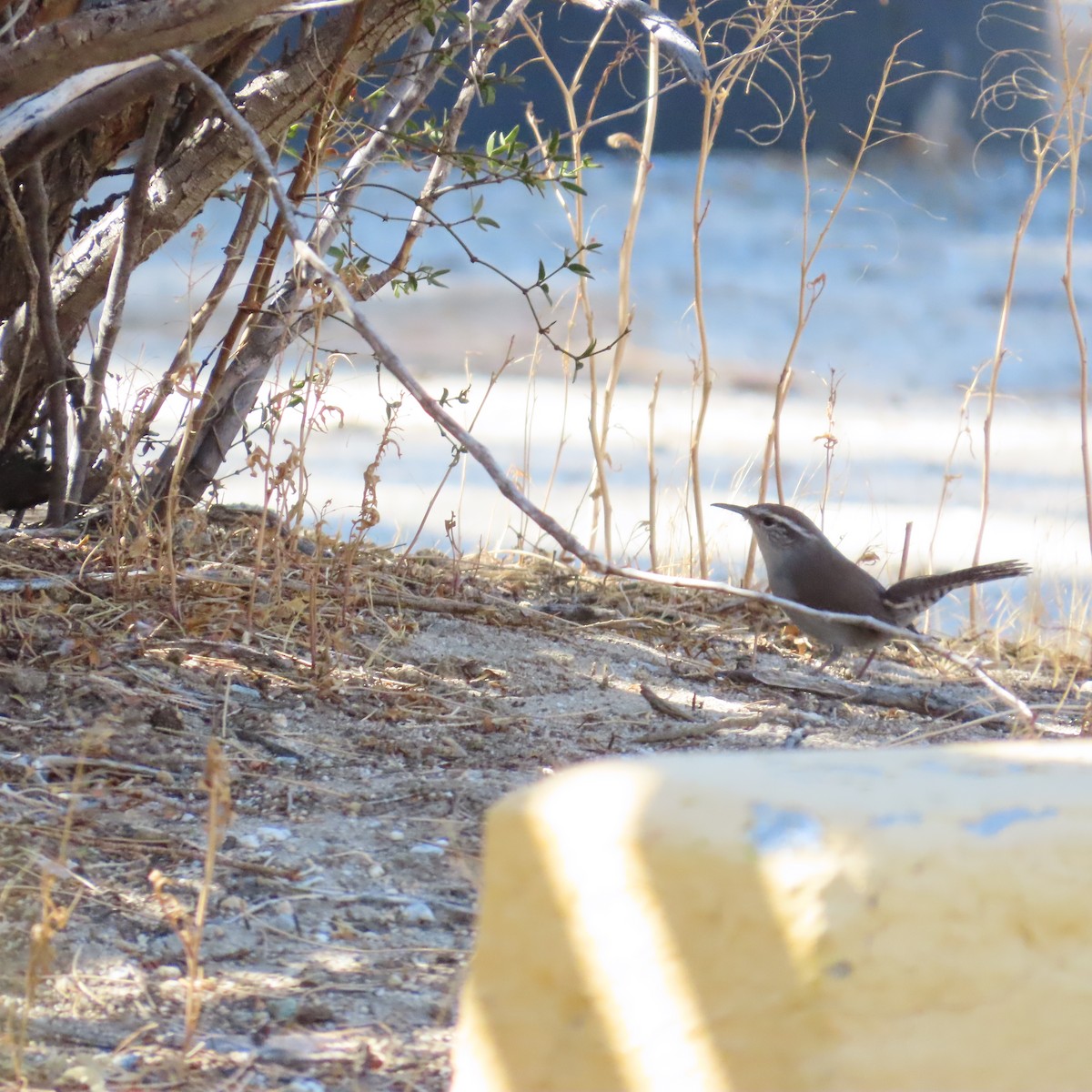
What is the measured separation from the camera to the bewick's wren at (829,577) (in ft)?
12.7

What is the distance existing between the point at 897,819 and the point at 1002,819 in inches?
3.8

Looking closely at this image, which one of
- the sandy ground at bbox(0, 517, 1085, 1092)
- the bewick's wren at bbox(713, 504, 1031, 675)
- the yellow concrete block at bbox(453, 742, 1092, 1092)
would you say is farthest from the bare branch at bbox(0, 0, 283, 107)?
the bewick's wren at bbox(713, 504, 1031, 675)

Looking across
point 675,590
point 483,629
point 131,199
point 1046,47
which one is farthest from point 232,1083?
point 1046,47

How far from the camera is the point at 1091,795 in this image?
Answer: 1.14m

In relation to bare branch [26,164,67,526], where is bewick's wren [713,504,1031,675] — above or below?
below

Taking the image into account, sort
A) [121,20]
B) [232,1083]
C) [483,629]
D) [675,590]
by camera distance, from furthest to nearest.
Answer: [675,590], [483,629], [121,20], [232,1083]

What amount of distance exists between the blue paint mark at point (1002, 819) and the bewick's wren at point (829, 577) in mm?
2701

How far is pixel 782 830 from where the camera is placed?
107 cm

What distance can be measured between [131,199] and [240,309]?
38cm

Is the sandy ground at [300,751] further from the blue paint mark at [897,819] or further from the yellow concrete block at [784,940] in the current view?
the blue paint mark at [897,819]

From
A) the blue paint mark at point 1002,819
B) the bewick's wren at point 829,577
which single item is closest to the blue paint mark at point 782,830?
the blue paint mark at point 1002,819

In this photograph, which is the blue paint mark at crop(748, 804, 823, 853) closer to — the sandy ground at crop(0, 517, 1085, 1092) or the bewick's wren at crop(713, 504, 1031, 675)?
the sandy ground at crop(0, 517, 1085, 1092)

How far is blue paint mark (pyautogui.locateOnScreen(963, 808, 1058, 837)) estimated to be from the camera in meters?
1.08

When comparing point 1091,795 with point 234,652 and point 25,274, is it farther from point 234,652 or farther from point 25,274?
point 25,274
